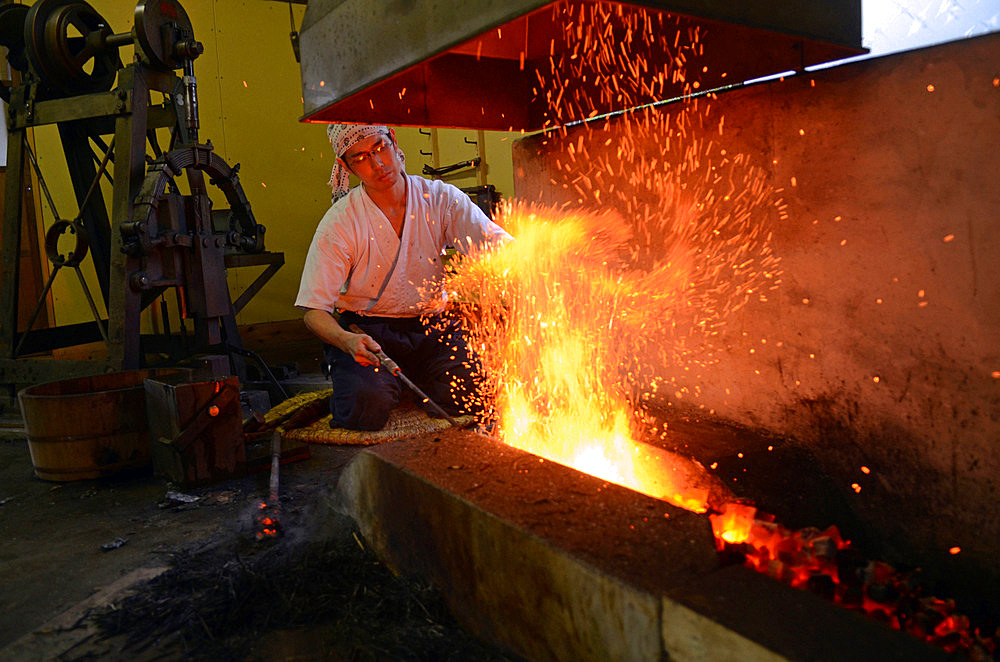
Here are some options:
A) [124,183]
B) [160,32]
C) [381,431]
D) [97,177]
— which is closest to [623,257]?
[381,431]

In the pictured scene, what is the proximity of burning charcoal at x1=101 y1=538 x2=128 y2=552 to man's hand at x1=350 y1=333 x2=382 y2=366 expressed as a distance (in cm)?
124

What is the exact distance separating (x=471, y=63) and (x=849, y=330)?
184 cm

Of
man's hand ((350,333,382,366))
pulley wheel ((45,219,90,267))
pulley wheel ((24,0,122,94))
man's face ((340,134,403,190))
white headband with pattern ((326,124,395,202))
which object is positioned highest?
pulley wheel ((24,0,122,94))

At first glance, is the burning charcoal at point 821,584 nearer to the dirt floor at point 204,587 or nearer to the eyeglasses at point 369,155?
the dirt floor at point 204,587

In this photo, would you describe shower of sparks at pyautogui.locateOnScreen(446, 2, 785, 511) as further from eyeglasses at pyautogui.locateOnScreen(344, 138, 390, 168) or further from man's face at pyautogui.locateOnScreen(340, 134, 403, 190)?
eyeglasses at pyautogui.locateOnScreen(344, 138, 390, 168)

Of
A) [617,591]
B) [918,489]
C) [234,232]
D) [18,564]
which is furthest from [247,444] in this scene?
[918,489]

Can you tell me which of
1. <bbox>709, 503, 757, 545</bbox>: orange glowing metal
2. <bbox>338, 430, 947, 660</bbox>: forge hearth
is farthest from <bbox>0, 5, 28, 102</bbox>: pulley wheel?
<bbox>709, 503, 757, 545</bbox>: orange glowing metal

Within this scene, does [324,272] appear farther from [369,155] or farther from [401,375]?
[401,375]

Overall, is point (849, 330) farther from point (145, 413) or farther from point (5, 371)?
point (5, 371)

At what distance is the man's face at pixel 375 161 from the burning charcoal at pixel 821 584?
8.77 ft

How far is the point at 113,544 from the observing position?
267 centimetres

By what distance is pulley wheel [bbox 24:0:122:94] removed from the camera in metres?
4.43

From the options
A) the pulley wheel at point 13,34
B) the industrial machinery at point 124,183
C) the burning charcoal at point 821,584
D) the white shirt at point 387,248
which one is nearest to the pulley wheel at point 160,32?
the industrial machinery at point 124,183

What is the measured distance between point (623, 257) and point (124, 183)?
119 inches
